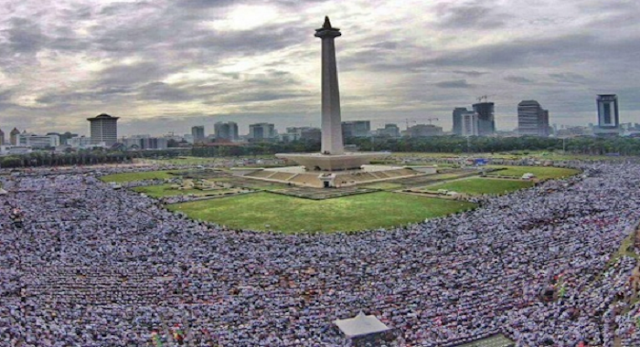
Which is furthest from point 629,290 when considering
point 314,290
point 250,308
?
point 250,308

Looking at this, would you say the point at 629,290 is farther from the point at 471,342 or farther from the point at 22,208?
the point at 22,208

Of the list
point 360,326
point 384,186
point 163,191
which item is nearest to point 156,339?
point 360,326

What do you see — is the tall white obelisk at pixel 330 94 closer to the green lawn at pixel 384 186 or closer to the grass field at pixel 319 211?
the green lawn at pixel 384 186

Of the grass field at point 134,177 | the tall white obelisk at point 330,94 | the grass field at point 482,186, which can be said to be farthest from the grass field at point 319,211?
the grass field at point 134,177

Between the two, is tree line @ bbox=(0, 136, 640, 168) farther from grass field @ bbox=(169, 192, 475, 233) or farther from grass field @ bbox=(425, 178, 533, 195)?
grass field @ bbox=(169, 192, 475, 233)

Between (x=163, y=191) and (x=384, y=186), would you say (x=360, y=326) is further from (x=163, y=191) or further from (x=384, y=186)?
(x=163, y=191)

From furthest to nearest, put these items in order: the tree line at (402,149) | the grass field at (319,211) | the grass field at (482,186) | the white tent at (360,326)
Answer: the tree line at (402,149)
the grass field at (482,186)
the grass field at (319,211)
the white tent at (360,326)
